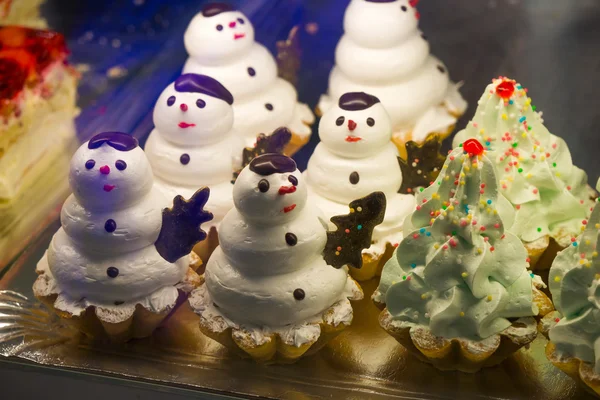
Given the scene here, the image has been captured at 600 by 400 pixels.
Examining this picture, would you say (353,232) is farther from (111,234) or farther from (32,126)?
(32,126)

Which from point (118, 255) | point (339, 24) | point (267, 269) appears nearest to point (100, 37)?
point (339, 24)

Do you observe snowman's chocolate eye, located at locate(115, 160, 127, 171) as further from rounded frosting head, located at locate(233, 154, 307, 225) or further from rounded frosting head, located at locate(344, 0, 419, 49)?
rounded frosting head, located at locate(344, 0, 419, 49)

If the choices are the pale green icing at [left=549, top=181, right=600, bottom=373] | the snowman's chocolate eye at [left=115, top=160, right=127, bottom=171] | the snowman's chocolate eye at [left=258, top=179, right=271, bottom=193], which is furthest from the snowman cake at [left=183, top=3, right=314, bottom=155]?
the pale green icing at [left=549, top=181, right=600, bottom=373]

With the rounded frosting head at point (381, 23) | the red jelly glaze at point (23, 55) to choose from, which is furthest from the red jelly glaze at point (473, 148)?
the red jelly glaze at point (23, 55)

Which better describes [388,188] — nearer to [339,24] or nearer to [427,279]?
[427,279]

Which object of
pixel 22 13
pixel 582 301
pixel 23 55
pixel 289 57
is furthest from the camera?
pixel 22 13

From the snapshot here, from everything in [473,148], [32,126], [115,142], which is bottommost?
[32,126]

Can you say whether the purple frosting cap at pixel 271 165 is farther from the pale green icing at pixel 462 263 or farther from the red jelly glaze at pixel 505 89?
the red jelly glaze at pixel 505 89

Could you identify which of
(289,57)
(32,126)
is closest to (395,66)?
(289,57)
